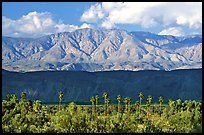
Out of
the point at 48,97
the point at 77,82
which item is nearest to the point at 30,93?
the point at 48,97

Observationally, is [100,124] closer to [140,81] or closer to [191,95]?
[191,95]

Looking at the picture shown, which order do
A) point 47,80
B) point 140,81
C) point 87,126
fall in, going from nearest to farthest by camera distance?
point 87,126 < point 47,80 < point 140,81

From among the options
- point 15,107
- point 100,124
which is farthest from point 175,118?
point 15,107

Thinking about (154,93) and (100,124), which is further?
(154,93)

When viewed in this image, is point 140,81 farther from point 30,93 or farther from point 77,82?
Answer: point 30,93

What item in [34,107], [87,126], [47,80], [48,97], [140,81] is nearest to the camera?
[87,126]

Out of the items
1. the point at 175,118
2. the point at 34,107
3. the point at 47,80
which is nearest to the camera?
the point at 175,118
